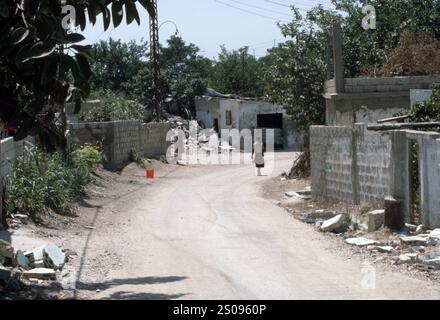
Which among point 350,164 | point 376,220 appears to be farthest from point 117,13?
point 350,164

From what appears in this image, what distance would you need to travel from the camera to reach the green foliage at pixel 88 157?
21.8m

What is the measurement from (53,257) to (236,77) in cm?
5232

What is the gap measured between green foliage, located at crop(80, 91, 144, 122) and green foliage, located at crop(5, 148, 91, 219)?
11.8 m

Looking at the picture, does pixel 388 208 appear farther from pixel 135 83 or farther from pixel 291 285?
pixel 135 83

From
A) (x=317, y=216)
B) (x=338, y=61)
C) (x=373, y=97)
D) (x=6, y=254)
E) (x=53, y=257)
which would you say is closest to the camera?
(x=6, y=254)

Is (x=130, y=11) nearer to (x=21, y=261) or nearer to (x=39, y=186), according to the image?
(x=21, y=261)

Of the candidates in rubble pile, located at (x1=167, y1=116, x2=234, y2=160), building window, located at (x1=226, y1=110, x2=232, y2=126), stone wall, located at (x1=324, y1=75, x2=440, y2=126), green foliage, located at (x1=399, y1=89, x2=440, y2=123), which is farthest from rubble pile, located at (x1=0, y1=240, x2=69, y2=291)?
building window, located at (x1=226, y1=110, x2=232, y2=126)

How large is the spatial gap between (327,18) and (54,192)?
16225 mm

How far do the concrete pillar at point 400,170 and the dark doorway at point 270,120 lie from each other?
32845 mm

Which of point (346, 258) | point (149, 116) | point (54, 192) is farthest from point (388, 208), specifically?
point (149, 116)

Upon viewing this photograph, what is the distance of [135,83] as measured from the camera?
52.8 meters

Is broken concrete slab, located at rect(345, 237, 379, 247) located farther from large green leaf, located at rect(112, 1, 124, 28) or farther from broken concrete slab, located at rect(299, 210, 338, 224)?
large green leaf, located at rect(112, 1, 124, 28)

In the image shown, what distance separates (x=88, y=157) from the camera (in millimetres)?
23516

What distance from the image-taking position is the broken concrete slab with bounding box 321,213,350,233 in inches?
531
